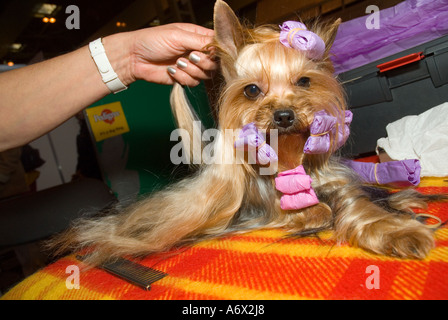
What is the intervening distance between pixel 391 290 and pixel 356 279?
0.23ft

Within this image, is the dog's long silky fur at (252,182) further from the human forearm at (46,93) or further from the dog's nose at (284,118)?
the human forearm at (46,93)

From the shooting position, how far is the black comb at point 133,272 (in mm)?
798

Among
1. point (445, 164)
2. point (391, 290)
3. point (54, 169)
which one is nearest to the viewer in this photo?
point (391, 290)

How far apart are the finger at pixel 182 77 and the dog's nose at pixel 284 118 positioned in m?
0.41

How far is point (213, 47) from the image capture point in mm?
1044

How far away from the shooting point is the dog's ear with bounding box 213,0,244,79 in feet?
3.09

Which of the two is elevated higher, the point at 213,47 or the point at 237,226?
the point at 213,47

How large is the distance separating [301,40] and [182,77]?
48 centimetres

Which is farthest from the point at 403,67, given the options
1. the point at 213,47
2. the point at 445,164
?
the point at 213,47

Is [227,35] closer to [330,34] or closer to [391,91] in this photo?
[330,34]
